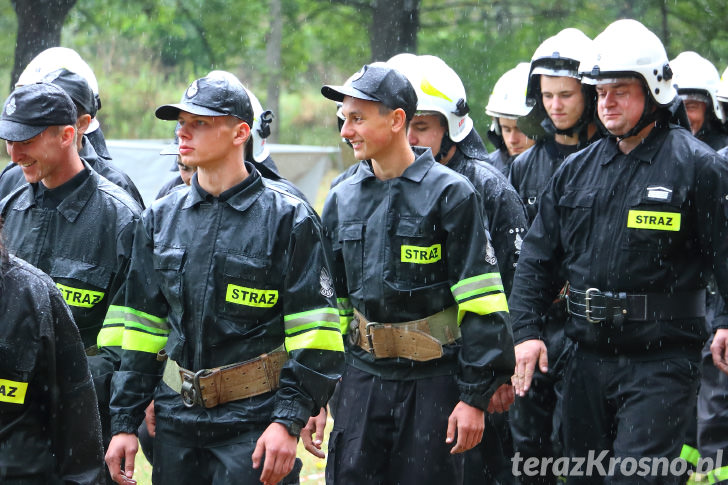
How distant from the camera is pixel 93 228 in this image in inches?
210

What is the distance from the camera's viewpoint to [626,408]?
5.48 meters

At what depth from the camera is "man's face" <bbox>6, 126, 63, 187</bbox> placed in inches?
203

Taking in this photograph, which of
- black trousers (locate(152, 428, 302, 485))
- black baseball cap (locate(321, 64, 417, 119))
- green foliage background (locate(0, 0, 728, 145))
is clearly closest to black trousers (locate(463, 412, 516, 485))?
black trousers (locate(152, 428, 302, 485))

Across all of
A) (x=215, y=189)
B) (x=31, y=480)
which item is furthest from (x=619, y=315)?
(x=31, y=480)

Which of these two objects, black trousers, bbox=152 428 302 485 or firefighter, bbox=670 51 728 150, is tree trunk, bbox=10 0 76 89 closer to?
firefighter, bbox=670 51 728 150

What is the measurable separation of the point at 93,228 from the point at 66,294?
0.35 m

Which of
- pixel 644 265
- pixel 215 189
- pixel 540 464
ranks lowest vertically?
pixel 540 464

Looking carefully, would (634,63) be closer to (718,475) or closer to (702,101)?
→ (718,475)

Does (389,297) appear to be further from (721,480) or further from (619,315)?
(721,480)

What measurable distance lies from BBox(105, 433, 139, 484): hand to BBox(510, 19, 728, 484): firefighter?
6.56ft

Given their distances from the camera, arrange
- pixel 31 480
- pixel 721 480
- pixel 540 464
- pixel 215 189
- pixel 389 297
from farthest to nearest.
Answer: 1. pixel 540 464
2. pixel 721 480
3. pixel 389 297
4. pixel 215 189
5. pixel 31 480

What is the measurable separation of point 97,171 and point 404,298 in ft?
7.38

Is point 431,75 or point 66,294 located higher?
point 431,75

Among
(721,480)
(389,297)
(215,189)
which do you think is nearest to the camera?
(215,189)
